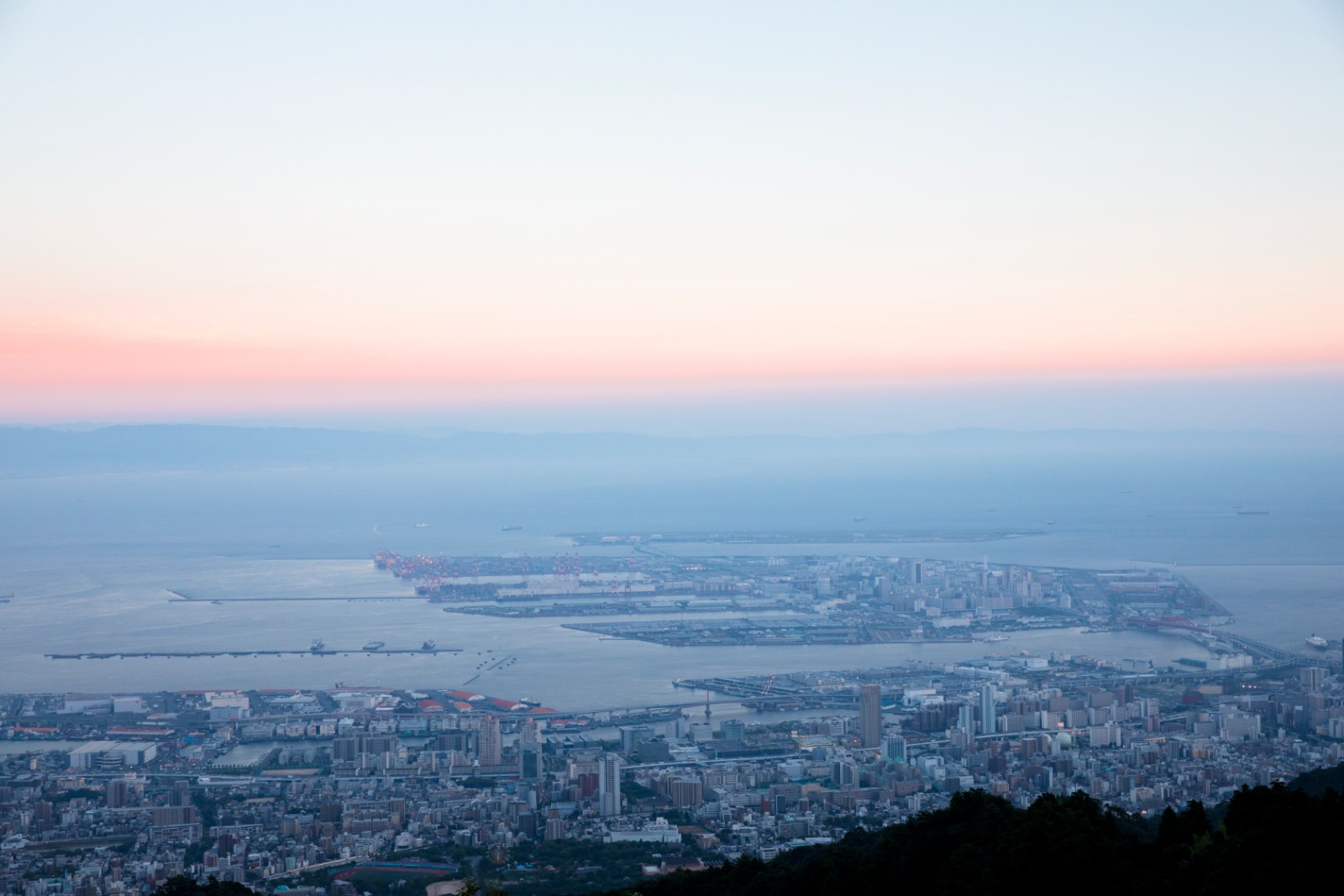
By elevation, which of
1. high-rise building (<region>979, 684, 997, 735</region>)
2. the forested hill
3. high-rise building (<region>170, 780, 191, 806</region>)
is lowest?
high-rise building (<region>170, 780, 191, 806</region>)

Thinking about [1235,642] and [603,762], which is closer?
[603,762]

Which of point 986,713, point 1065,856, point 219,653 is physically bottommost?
point 219,653

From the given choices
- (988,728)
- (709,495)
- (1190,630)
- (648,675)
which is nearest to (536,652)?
(648,675)

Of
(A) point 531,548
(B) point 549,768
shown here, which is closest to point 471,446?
(A) point 531,548

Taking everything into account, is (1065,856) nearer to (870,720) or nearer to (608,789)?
(608,789)

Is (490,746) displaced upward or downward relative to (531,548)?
upward

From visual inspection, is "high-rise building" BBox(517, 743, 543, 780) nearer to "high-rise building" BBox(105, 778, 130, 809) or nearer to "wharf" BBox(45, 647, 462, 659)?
"high-rise building" BBox(105, 778, 130, 809)

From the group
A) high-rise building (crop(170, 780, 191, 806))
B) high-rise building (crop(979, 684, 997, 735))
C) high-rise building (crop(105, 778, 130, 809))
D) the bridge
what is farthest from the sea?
high-rise building (crop(105, 778, 130, 809))
